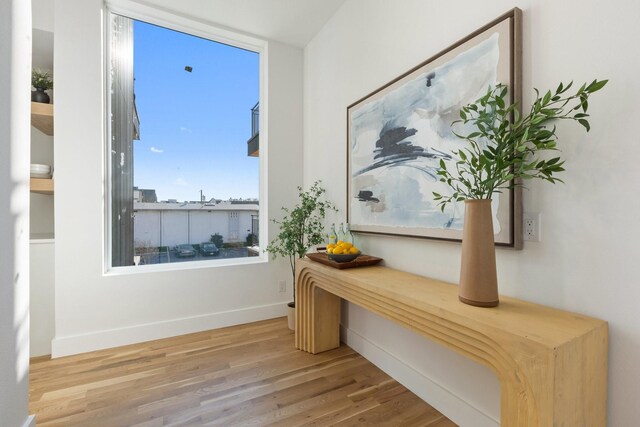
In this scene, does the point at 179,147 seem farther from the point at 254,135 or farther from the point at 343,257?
the point at 343,257

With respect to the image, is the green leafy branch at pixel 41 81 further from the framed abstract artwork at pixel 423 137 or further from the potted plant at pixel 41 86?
the framed abstract artwork at pixel 423 137

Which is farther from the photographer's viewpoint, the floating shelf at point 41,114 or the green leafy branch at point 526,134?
the floating shelf at point 41,114

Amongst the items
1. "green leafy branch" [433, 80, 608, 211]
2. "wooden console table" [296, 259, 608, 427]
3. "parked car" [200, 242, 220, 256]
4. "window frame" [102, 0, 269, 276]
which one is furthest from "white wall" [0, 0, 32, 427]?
"green leafy branch" [433, 80, 608, 211]

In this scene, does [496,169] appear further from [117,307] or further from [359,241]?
[117,307]

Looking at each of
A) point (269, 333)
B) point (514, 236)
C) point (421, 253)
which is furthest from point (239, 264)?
point (514, 236)

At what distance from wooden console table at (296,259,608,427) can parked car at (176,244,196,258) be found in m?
2.23

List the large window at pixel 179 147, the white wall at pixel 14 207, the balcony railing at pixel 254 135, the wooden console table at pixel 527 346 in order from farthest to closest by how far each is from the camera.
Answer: the balcony railing at pixel 254 135 < the large window at pixel 179 147 < the white wall at pixel 14 207 < the wooden console table at pixel 527 346

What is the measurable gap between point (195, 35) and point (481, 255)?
10.7 feet

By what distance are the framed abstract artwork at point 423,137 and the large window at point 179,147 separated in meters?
1.38

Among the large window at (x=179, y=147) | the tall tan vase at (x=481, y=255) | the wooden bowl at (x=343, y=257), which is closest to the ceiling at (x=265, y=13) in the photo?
the large window at (x=179, y=147)

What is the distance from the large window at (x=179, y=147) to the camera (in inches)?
104

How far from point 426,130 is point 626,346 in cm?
127

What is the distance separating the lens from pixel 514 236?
1.27m

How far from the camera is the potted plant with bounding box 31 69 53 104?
2.37 meters
